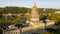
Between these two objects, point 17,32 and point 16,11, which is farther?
point 16,11

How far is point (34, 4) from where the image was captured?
1977 cm

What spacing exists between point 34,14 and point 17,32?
4448mm

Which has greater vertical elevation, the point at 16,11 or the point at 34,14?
the point at 34,14

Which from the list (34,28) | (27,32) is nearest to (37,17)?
(34,28)

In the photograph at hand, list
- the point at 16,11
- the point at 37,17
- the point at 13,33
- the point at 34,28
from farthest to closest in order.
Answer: the point at 16,11
the point at 37,17
the point at 34,28
the point at 13,33


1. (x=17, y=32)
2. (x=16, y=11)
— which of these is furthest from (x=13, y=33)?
(x=16, y=11)

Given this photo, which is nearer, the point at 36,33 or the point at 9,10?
the point at 36,33

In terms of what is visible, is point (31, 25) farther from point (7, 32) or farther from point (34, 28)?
point (7, 32)

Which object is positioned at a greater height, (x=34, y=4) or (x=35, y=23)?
(x=34, y=4)

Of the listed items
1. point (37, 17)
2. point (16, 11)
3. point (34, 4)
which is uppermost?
point (34, 4)

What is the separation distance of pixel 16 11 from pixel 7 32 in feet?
126

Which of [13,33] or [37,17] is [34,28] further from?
[13,33]

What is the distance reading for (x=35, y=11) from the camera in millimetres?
19938

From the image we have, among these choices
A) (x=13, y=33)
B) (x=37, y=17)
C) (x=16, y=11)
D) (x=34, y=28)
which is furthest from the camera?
(x=16, y=11)
